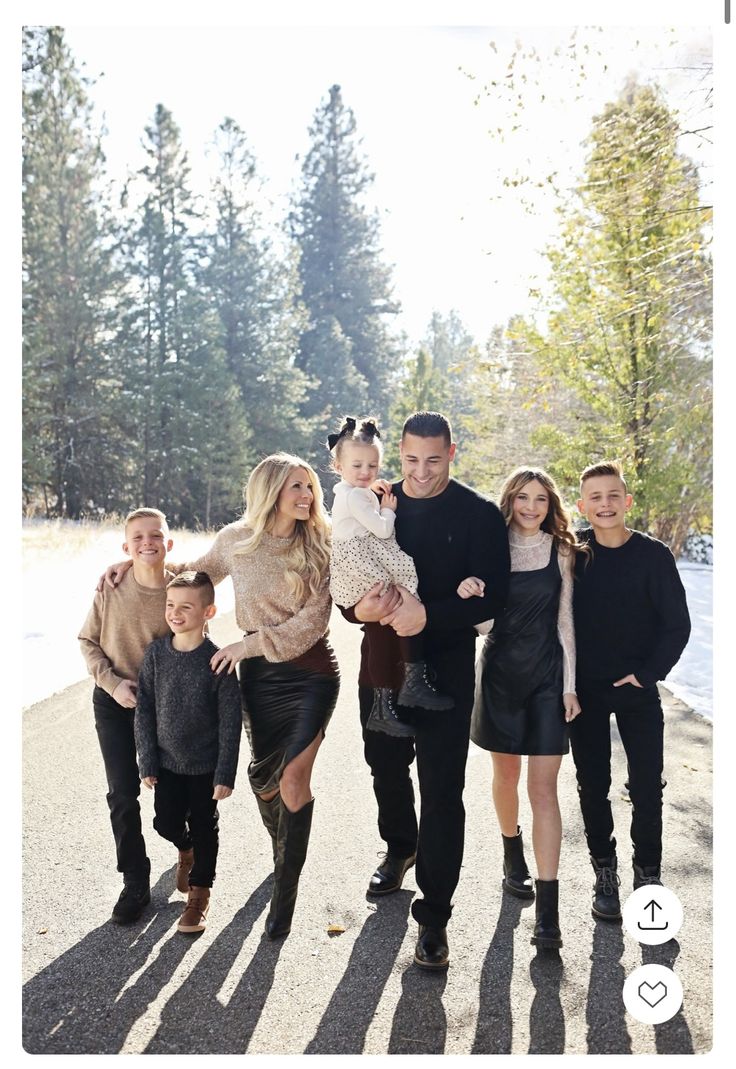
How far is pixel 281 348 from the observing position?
24859mm

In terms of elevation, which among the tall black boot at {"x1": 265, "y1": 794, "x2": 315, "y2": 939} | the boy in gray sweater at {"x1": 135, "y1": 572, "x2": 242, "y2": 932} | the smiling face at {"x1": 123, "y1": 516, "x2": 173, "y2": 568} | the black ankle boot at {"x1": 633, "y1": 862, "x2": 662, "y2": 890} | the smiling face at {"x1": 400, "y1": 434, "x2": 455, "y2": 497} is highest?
the smiling face at {"x1": 400, "y1": 434, "x2": 455, "y2": 497}

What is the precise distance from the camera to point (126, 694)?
3.78 meters

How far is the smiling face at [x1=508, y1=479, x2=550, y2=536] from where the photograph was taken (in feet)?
12.5

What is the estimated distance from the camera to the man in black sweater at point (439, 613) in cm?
347

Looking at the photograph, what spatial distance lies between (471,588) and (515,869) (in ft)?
4.80

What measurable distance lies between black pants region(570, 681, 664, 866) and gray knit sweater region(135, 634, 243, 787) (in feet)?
4.97

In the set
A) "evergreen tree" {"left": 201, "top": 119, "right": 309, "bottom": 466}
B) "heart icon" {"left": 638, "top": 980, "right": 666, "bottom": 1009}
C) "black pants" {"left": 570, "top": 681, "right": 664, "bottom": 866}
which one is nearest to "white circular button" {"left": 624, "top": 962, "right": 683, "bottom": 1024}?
"heart icon" {"left": 638, "top": 980, "right": 666, "bottom": 1009}

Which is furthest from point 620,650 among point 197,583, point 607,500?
point 197,583

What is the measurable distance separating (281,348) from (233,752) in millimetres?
22114

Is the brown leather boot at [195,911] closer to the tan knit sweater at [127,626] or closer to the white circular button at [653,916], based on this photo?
the tan knit sweater at [127,626]

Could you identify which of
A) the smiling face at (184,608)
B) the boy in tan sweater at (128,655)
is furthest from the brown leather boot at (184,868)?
the smiling face at (184,608)

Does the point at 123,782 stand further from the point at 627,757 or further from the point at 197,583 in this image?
the point at 627,757

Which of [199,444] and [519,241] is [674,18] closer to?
[519,241]

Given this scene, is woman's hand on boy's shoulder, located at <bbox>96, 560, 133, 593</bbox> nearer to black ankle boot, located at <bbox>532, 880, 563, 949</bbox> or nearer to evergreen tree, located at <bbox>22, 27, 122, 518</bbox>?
black ankle boot, located at <bbox>532, 880, 563, 949</bbox>
